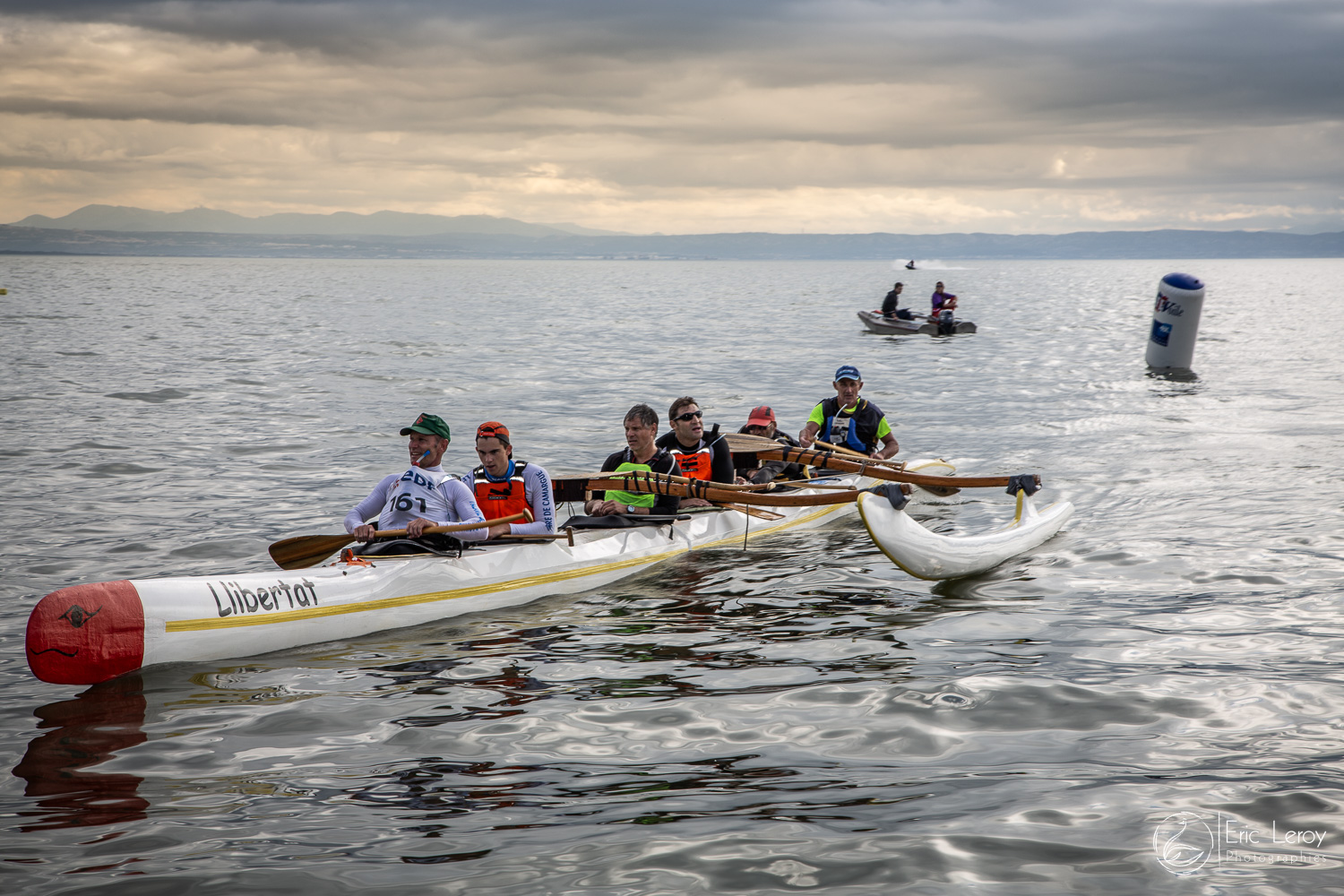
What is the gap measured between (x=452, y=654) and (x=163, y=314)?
54.5 meters

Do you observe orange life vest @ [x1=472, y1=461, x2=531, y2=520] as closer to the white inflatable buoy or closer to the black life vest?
the black life vest

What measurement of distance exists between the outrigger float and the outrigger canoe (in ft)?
95.6

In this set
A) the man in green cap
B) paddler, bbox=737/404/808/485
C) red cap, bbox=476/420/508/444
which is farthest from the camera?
paddler, bbox=737/404/808/485

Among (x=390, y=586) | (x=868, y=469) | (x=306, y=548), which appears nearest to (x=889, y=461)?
(x=868, y=469)

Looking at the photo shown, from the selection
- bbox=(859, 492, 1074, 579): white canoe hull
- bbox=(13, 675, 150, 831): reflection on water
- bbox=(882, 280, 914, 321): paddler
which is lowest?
bbox=(13, 675, 150, 831): reflection on water

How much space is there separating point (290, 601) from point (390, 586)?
2.72 feet

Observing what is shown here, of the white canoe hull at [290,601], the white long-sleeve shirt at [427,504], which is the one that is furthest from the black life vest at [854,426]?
the white long-sleeve shirt at [427,504]

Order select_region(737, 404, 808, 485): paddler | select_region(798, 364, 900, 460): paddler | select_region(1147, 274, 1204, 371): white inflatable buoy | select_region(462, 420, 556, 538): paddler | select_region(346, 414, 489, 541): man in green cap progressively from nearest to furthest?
select_region(346, 414, 489, 541): man in green cap < select_region(462, 420, 556, 538): paddler < select_region(737, 404, 808, 485): paddler < select_region(798, 364, 900, 460): paddler < select_region(1147, 274, 1204, 371): white inflatable buoy

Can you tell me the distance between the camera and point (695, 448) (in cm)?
1091

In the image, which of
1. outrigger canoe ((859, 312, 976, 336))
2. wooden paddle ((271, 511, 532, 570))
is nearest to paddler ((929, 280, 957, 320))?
outrigger canoe ((859, 312, 976, 336))

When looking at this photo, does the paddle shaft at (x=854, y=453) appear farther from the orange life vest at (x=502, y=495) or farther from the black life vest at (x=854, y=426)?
the orange life vest at (x=502, y=495)

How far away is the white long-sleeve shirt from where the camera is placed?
891 centimetres

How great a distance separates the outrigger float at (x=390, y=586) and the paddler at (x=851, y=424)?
2.13 m

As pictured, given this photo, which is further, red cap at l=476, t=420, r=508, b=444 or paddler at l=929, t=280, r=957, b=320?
paddler at l=929, t=280, r=957, b=320
